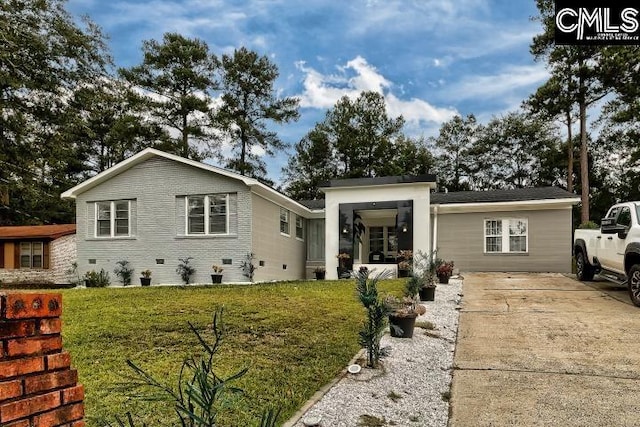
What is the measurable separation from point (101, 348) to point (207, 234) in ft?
32.6

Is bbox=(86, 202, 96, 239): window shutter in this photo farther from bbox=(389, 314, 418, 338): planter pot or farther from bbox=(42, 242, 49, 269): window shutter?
bbox=(389, 314, 418, 338): planter pot

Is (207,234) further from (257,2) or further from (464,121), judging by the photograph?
(464,121)

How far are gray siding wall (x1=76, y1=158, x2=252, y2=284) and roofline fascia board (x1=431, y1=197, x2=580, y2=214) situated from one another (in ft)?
25.4

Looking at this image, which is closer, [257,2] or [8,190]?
[257,2]

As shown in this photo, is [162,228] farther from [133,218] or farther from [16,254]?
[16,254]

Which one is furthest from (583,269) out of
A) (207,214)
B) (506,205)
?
(207,214)

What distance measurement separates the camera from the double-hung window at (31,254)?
19938 mm

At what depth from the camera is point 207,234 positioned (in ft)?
50.9

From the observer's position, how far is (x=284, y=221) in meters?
17.9

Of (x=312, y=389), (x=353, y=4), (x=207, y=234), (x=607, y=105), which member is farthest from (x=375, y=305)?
(x=607, y=105)

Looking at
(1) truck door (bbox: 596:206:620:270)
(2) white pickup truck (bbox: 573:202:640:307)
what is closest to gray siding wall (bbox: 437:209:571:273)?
(2) white pickup truck (bbox: 573:202:640:307)

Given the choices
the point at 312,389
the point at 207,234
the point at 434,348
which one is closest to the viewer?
the point at 312,389

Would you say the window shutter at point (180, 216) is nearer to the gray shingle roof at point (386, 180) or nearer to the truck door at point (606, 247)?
the gray shingle roof at point (386, 180)

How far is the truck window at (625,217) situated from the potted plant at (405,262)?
19.9 ft
